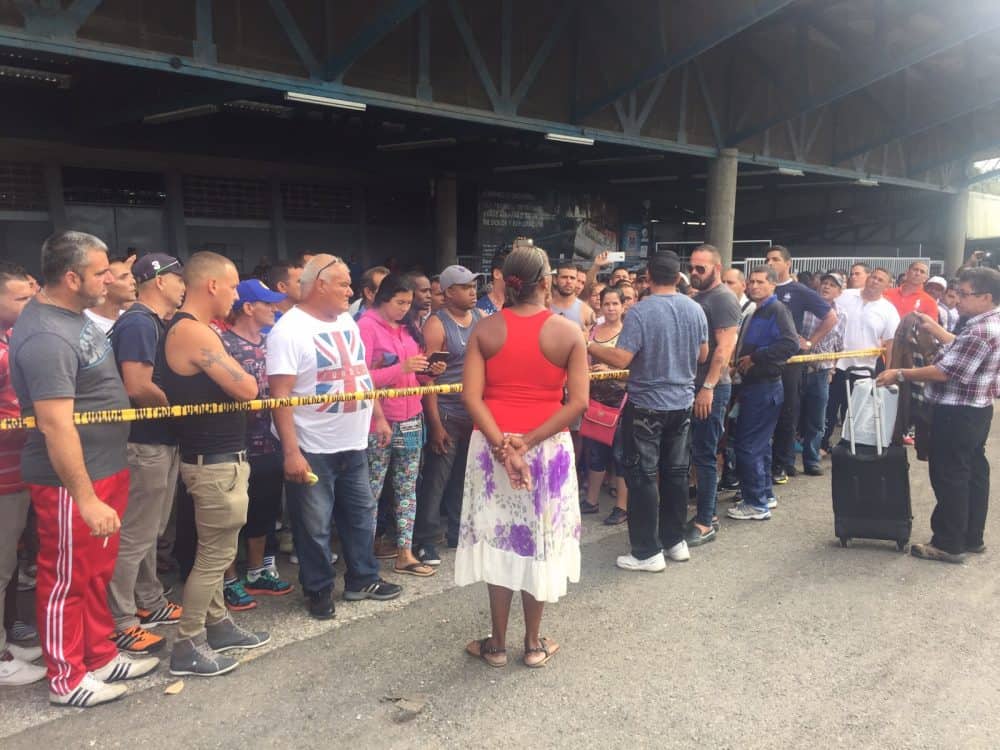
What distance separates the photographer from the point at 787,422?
6551mm

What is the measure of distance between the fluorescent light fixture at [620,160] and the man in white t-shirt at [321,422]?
13195mm

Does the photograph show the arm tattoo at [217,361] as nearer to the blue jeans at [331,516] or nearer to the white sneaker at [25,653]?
the blue jeans at [331,516]

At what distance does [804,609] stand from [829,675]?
69 centimetres

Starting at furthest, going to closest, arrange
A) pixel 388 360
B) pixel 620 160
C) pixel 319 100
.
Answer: pixel 620 160 < pixel 319 100 < pixel 388 360

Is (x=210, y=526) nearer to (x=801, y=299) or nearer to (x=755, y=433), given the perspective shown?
(x=755, y=433)

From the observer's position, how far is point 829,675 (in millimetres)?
3377

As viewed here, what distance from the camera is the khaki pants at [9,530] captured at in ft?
10.7

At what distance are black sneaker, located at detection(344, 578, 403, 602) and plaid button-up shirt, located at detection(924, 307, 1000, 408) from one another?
3.63m

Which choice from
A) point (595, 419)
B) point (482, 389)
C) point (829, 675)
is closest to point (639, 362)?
point (595, 419)

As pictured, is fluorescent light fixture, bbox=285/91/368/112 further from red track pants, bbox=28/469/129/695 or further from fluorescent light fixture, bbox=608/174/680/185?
fluorescent light fixture, bbox=608/174/680/185

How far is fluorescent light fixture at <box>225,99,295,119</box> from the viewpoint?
11305 mm

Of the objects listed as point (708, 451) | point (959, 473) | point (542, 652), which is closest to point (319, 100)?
point (708, 451)

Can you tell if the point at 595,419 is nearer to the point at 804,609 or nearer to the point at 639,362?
the point at 639,362

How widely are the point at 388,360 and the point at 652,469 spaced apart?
5.76ft
